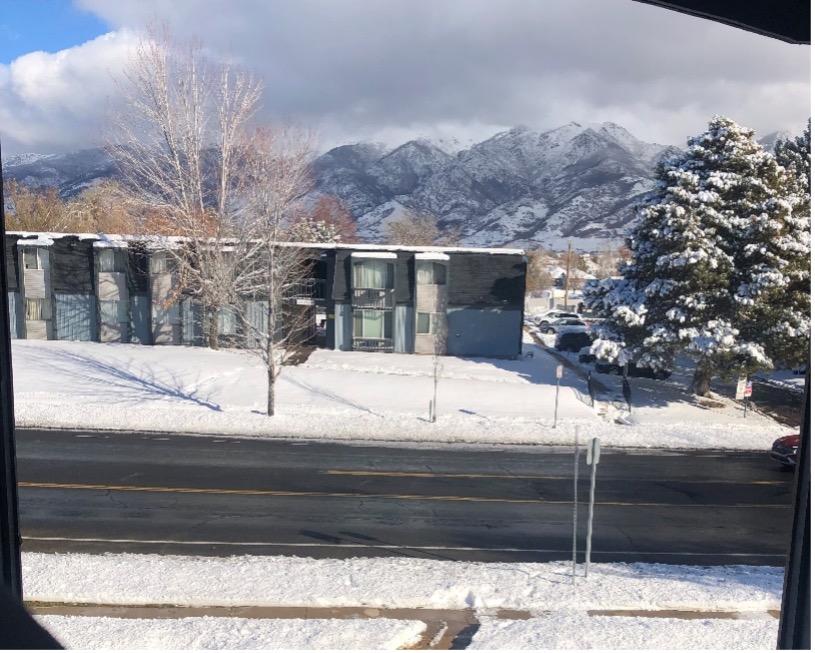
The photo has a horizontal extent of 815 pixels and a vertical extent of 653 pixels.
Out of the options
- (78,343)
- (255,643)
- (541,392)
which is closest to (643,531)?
(255,643)

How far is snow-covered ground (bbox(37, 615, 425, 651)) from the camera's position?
598 cm

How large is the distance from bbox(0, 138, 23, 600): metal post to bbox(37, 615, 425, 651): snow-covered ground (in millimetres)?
4289

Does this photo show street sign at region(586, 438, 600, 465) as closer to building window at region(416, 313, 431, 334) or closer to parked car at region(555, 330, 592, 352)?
building window at region(416, 313, 431, 334)

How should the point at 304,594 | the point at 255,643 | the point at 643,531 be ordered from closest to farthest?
1. the point at 255,643
2. the point at 304,594
3. the point at 643,531

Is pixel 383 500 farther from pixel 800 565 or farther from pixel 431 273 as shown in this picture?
pixel 431 273

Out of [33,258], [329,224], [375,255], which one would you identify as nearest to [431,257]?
[375,255]

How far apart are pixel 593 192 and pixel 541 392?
409 feet

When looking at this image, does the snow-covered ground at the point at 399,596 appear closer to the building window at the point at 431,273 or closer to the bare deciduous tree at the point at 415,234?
the building window at the point at 431,273

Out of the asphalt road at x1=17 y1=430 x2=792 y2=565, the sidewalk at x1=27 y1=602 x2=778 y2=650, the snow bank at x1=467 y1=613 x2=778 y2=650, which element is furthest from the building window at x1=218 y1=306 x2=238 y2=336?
the snow bank at x1=467 y1=613 x2=778 y2=650

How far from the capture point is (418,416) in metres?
18.2

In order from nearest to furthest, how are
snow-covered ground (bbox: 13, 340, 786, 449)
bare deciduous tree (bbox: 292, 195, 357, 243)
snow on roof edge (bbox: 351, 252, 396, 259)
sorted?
snow-covered ground (bbox: 13, 340, 786, 449), snow on roof edge (bbox: 351, 252, 396, 259), bare deciduous tree (bbox: 292, 195, 357, 243)

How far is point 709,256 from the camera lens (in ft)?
64.4

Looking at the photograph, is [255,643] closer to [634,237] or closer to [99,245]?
[634,237]

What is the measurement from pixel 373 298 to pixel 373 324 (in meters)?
1.15
